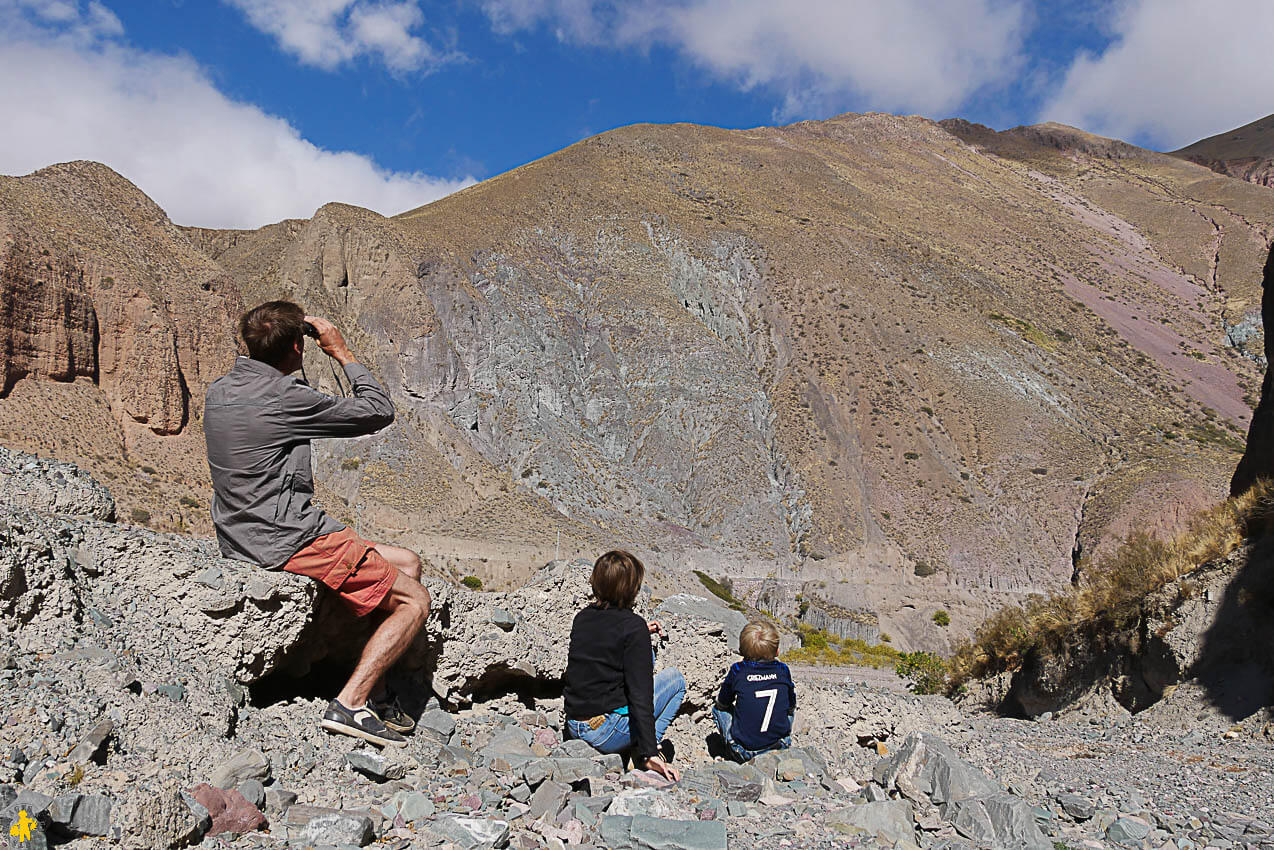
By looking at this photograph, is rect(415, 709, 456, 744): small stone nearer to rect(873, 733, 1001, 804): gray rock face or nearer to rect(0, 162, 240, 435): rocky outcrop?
rect(873, 733, 1001, 804): gray rock face

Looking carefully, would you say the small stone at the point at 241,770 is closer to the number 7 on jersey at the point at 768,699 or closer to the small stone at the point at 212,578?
the small stone at the point at 212,578

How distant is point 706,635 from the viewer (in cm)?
758

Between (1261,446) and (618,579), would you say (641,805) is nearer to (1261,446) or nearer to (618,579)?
(618,579)

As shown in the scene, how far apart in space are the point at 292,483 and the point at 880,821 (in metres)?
3.74

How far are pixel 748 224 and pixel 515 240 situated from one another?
20.5 m

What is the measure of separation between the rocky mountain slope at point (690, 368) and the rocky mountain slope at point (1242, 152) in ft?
230

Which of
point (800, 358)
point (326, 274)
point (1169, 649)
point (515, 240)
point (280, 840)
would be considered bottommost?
point (1169, 649)

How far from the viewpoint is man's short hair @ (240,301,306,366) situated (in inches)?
185

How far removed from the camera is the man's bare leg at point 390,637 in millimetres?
4695

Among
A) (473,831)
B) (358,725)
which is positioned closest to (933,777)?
(473,831)

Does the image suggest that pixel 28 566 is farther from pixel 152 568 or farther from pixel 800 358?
pixel 800 358

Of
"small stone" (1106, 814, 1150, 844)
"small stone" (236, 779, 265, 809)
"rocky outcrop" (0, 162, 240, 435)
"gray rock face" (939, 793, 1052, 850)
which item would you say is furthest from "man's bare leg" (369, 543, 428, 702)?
"rocky outcrop" (0, 162, 240, 435)

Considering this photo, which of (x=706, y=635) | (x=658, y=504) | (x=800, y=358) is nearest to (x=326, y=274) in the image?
(x=658, y=504)

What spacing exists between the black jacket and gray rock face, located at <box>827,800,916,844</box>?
1.19 m
